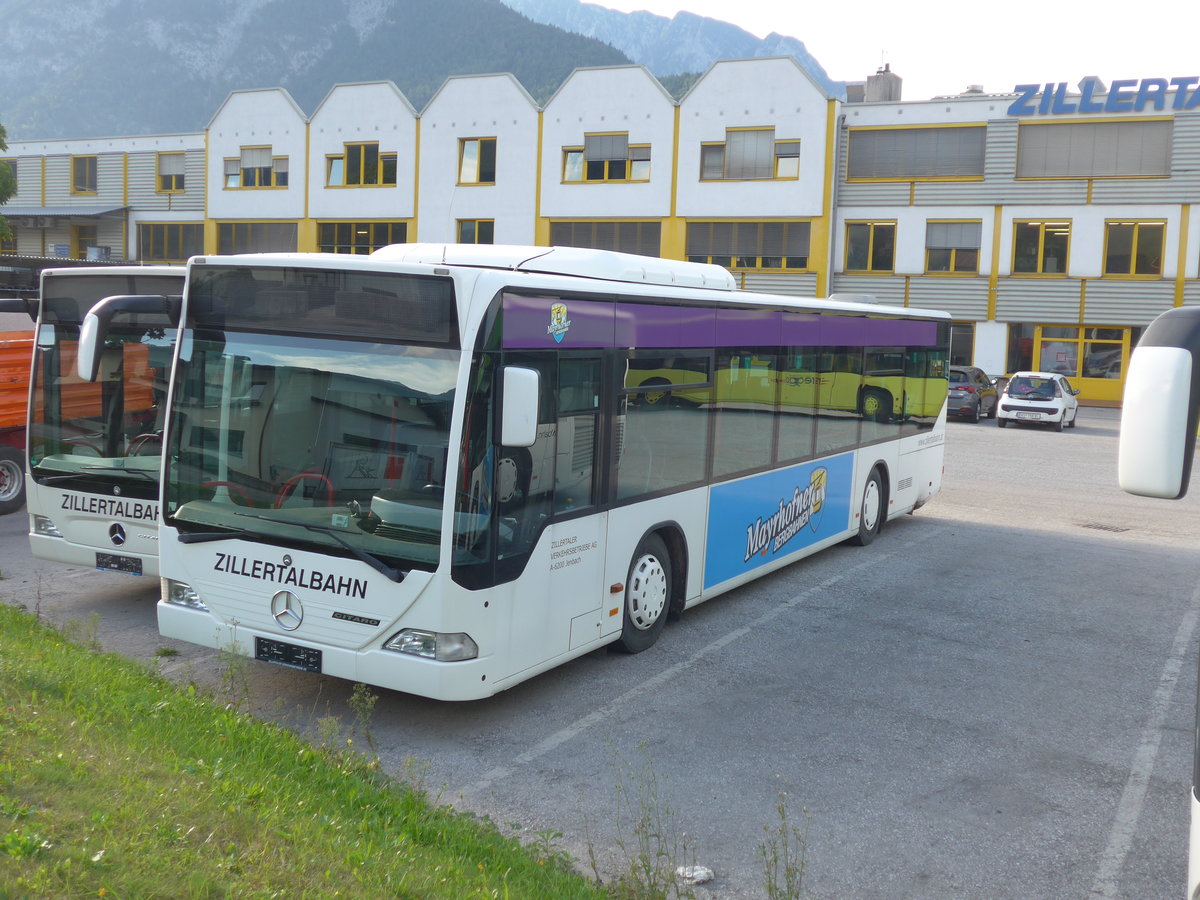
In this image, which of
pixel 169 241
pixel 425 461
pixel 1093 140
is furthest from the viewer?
pixel 169 241

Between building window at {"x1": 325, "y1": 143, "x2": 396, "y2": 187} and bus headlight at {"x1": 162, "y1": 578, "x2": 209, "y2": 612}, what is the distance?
42.2m

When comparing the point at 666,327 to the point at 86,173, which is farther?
the point at 86,173

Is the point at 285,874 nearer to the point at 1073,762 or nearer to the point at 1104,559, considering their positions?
the point at 1073,762

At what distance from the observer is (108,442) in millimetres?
9383

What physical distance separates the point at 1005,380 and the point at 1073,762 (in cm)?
3483

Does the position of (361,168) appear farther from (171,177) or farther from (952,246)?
(952,246)

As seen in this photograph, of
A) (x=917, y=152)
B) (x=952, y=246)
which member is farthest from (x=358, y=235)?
(x=952, y=246)

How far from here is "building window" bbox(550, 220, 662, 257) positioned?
43781mm

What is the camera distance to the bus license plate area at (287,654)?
682 centimetres

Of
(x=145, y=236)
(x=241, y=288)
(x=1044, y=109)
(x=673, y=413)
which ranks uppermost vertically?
(x=1044, y=109)

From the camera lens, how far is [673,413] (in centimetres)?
877

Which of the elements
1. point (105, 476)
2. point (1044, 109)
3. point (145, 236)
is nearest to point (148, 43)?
point (145, 236)

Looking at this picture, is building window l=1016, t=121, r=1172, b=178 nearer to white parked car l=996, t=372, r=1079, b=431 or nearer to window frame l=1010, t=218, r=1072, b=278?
window frame l=1010, t=218, r=1072, b=278

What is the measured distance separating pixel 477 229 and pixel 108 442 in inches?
1514
